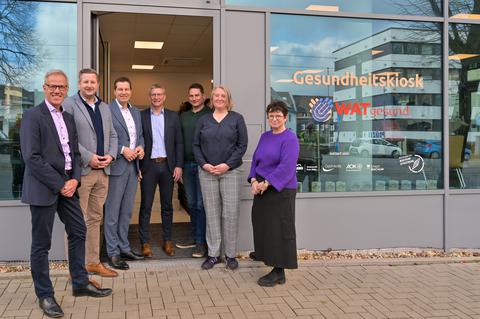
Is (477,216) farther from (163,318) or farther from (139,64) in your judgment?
(139,64)

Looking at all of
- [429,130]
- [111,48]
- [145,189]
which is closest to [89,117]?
[145,189]

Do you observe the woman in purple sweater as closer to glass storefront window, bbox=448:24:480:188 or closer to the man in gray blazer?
the man in gray blazer

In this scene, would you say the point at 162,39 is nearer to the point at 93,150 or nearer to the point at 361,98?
the point at 361,98

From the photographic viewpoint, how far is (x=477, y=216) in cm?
623

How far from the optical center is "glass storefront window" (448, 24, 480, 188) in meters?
6.28

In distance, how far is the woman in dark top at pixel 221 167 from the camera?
5.16m

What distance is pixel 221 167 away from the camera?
511cm

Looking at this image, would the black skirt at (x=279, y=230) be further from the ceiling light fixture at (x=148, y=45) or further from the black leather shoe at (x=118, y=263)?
the ceiling light fixture at (x=148, y=45)

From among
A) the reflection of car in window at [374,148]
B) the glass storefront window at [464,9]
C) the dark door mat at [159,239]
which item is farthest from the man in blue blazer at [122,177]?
the glass storefront window at [464,9]

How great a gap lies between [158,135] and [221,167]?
0.86 m

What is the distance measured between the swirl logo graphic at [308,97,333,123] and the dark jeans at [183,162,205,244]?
154cm

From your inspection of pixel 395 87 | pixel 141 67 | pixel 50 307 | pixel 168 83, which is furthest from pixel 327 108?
pixel 168 83

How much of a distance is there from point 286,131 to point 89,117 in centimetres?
186

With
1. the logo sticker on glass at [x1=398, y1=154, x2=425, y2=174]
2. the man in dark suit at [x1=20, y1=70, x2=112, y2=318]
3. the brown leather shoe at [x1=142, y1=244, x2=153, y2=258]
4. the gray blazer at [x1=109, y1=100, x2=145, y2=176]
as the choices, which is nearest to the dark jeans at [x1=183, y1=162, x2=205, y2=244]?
the brown leather shoe at [x1=142, y1=244, x2=153, y2=258]
